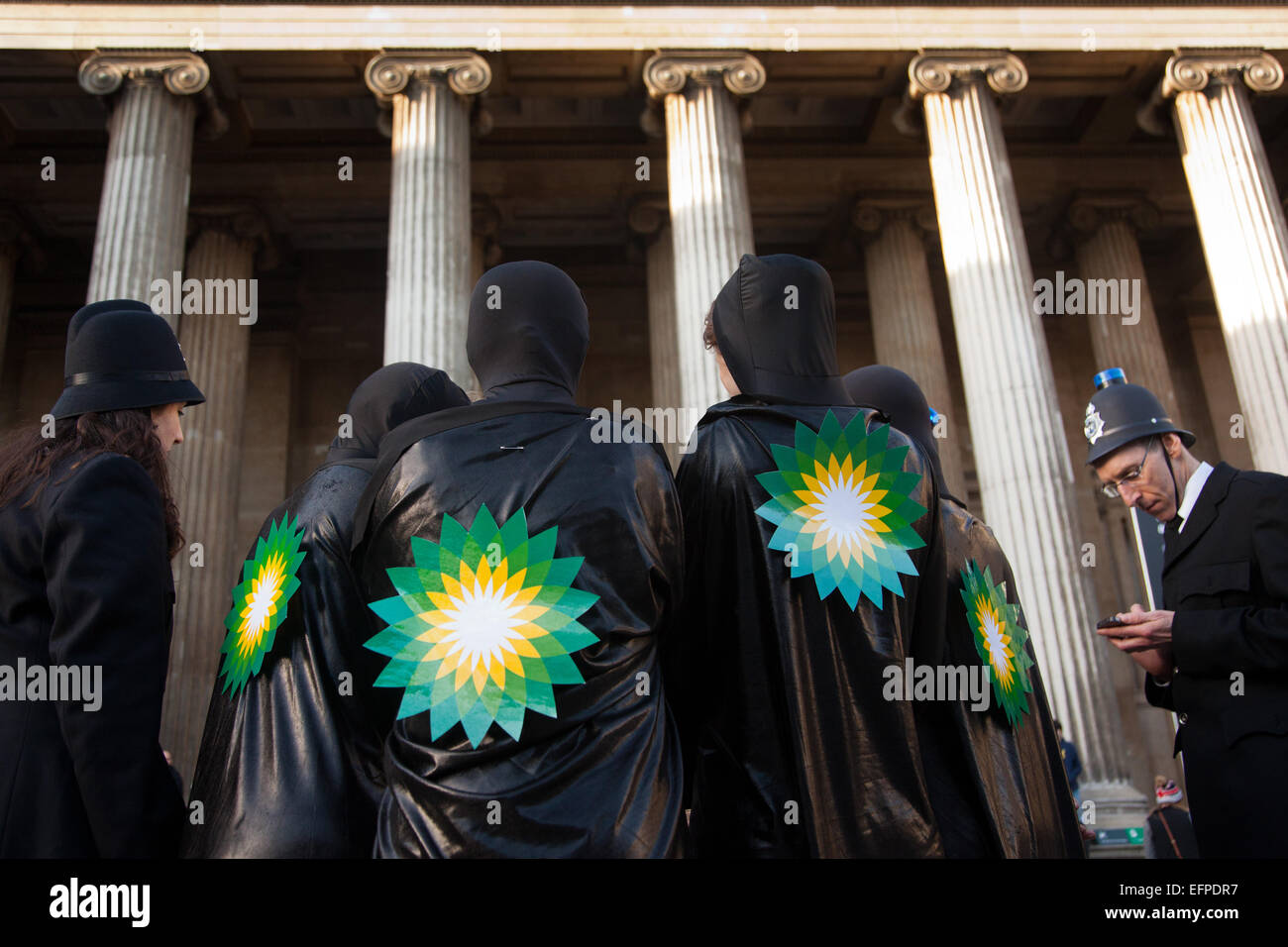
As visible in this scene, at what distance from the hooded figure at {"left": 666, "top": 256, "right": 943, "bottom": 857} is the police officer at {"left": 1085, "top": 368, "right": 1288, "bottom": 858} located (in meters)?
1.37

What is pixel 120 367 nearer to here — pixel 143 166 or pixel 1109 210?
pixel 143 166

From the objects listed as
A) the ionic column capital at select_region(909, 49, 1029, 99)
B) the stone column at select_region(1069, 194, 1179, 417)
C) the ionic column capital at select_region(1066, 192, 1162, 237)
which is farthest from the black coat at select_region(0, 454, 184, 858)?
the ionic column capital at select_region(1066, 192, 1162, 237)

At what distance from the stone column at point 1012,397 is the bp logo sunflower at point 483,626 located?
1193 cm

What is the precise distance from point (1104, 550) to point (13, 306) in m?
22.2

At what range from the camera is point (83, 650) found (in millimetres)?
2793

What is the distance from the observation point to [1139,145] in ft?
66.8

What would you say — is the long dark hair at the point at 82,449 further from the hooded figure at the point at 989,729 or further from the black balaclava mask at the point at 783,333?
the hooded figure at the point at 989,729

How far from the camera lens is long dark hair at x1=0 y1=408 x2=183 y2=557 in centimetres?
309

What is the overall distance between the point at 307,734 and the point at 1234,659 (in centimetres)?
319

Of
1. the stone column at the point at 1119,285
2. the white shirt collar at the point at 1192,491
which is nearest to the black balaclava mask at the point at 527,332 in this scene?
the white shirt collar at the point at 1192,491

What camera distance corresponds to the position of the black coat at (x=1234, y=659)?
377 cm

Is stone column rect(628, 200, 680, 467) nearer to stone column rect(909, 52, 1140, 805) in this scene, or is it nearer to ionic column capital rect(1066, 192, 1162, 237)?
stone column rect(909, 52, 1140, 805)

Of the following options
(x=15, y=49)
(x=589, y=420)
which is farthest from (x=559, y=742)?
(x=15, y=49)
